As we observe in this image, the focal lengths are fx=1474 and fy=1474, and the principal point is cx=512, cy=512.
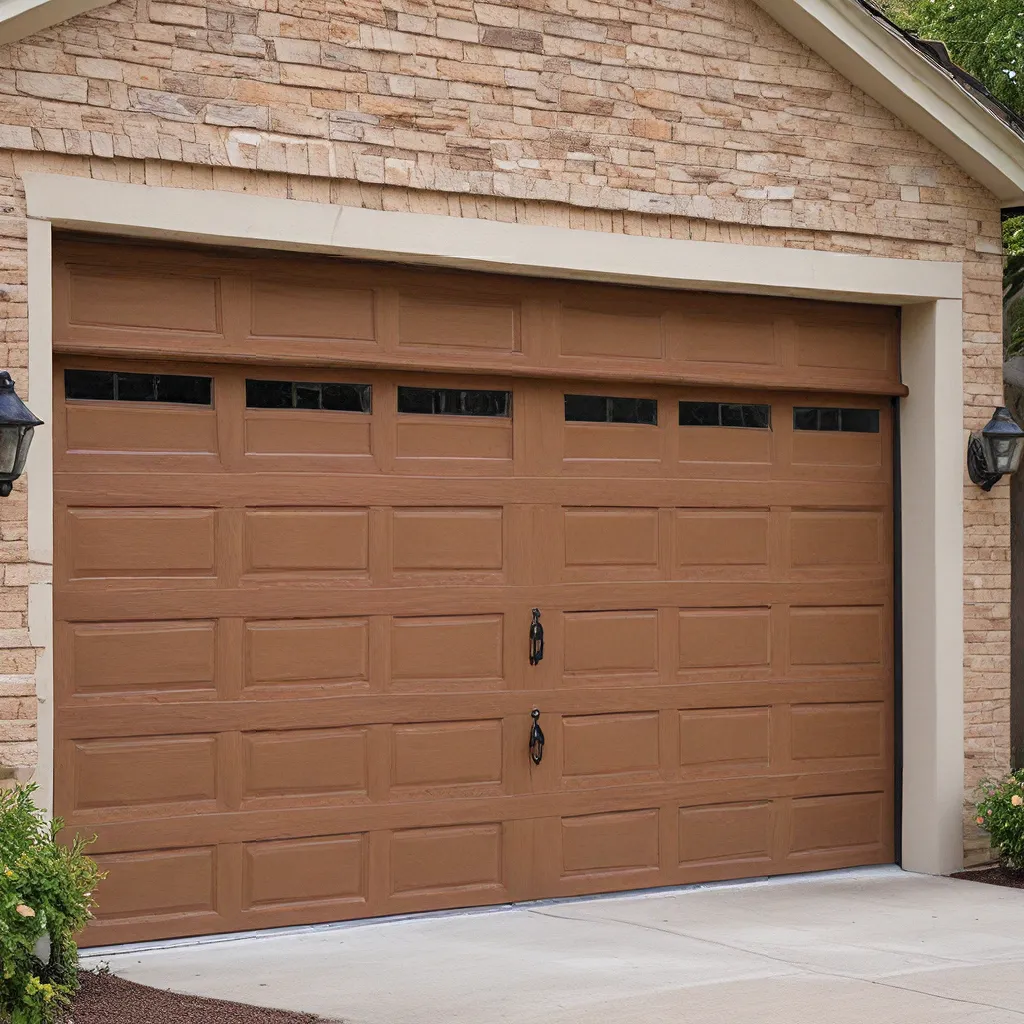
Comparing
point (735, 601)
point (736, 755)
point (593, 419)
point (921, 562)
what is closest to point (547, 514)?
point (593, 419)

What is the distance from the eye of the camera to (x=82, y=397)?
6383 millimetres

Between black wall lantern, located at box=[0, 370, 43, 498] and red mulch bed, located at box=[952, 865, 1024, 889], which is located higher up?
black wall lantern, located at box=[0, 370, 43, 498]

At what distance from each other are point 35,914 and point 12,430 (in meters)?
1.84

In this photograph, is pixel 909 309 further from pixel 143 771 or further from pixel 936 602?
pixel 143 771

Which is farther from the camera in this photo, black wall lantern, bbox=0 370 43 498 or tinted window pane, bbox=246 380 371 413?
tinted window pane, bbox=246 380 371 413

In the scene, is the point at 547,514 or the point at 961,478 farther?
the point at 961,478

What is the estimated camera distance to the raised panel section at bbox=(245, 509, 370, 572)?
670 centimetres

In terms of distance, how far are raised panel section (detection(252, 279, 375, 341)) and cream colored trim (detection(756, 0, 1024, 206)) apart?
107 inches

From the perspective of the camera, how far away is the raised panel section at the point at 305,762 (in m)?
6.66

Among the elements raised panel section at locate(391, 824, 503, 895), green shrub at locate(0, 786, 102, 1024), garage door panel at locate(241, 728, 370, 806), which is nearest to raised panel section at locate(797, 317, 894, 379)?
raised panel section at locate(391, 824, 503, 895)

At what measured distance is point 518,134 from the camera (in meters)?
7.01

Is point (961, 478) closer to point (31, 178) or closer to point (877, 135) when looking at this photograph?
point (877, 135)

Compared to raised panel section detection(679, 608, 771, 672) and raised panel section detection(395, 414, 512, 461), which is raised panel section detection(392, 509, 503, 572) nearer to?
raised panel section detection(395, 414, 512, 461)

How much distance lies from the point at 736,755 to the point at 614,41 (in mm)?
3727
